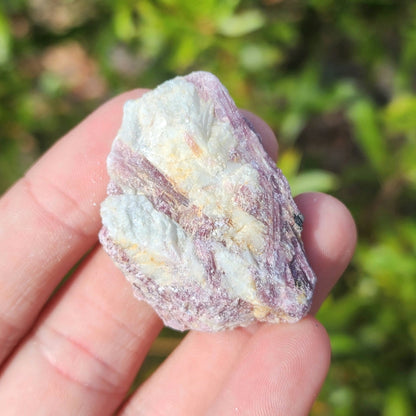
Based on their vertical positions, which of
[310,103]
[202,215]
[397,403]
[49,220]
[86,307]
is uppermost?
[49,220]

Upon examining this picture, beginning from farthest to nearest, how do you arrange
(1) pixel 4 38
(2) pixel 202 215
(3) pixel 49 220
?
(1) pixel 4 38 < (3) pixel 49 220 < (2) pixel 202 215

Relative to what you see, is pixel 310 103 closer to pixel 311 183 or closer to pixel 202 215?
pixel 311 183

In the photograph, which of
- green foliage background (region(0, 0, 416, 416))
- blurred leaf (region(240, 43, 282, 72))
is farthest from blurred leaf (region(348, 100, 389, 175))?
blurred leaf (region(240, 43, 282, 72))

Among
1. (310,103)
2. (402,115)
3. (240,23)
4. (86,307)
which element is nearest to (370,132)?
(402,115)

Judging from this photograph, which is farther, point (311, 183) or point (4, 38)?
point (311, 183)

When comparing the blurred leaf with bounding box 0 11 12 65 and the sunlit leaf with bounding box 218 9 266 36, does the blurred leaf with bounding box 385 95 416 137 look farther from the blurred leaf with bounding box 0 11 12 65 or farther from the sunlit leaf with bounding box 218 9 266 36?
the blurred leaf with bounding box 0 11 12 65

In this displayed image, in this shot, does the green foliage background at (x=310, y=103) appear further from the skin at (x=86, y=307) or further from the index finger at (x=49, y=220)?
the index finger at (x=49, y=220)

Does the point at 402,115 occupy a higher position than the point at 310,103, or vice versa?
the point at 310,103

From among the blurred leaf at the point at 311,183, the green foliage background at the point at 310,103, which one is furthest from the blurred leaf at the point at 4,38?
the blurred leaf at the point at 311,183
